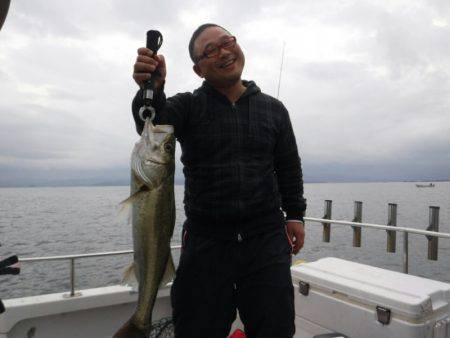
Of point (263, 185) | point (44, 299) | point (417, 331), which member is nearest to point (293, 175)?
point (263, 185)

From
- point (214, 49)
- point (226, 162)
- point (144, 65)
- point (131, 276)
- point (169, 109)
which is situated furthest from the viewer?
point (214, 49)

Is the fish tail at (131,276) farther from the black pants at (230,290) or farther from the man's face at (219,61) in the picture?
the man's face at (219,61)

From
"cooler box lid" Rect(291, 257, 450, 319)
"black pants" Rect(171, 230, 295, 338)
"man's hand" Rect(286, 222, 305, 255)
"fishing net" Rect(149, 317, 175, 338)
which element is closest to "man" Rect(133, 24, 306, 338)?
"black pants" Rect(171, 230, 295, 338)

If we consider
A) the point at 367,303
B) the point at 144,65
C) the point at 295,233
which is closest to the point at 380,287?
the point at 367,303

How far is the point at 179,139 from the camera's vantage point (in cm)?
322

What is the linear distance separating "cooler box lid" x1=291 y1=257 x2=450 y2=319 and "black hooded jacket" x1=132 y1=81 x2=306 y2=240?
121 cm

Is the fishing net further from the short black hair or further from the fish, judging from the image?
the short black hair

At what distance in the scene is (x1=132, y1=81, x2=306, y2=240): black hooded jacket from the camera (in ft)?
9.93

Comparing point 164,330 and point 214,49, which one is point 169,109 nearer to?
point 214,49

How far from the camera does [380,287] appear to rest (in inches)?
151

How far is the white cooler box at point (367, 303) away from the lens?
11.4 feet

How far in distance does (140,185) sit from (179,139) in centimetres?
80

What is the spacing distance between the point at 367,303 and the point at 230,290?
1.50 meters

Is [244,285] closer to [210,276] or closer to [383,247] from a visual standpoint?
[210,276]
